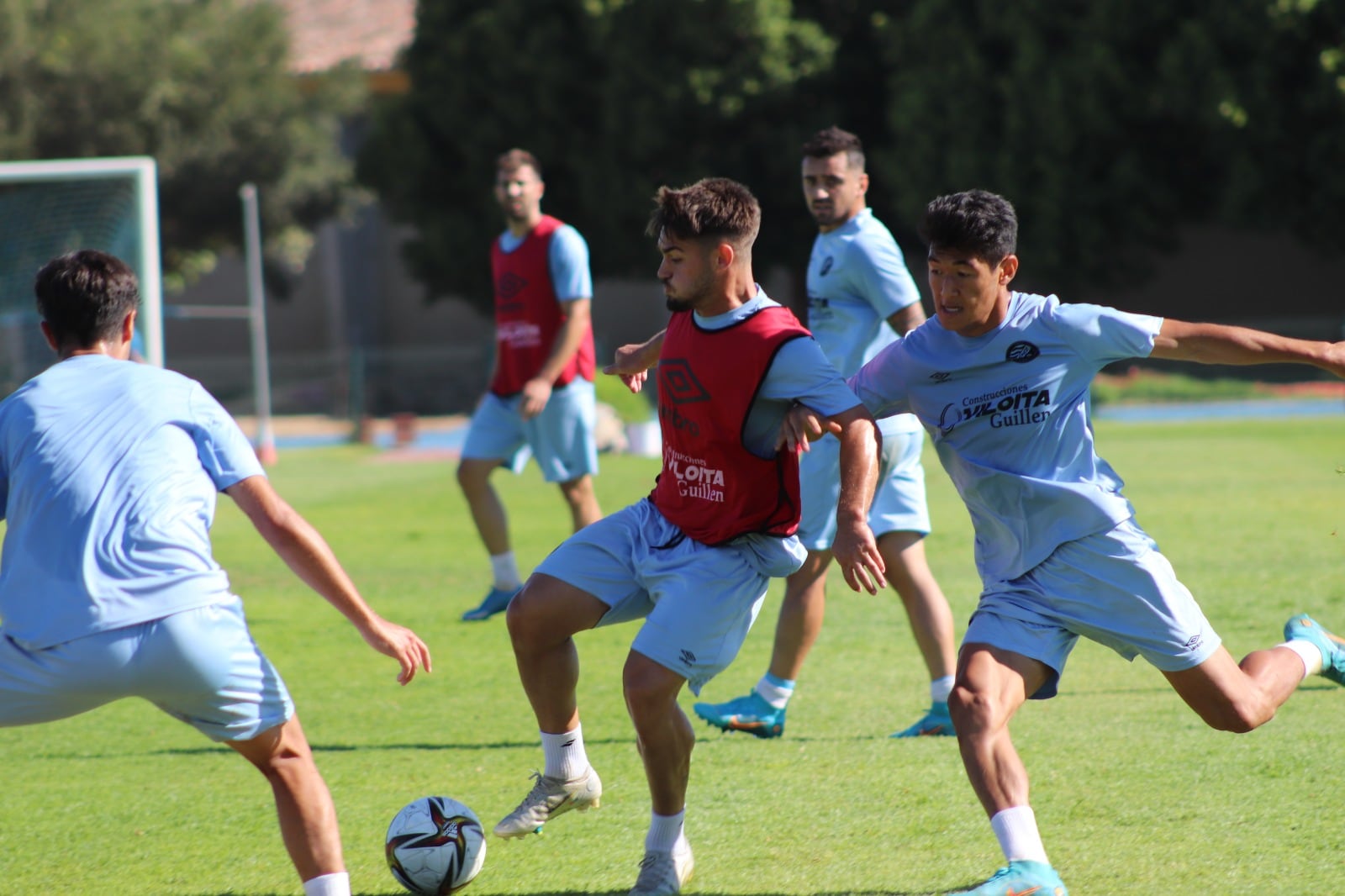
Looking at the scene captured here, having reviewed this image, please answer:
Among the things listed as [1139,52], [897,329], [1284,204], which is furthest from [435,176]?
[897,329]

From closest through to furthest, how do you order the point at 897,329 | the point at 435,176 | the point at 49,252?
the point at 897,329 < the point at 49,252 < the point at 435,176

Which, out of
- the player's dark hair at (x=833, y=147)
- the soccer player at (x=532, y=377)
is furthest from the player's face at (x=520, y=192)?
the player's dark hair at (x=833, y=147)

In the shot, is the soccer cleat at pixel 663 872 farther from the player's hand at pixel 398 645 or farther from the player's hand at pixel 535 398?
the player's hand at pixel 535 398

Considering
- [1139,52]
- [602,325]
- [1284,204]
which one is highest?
[1139,52]

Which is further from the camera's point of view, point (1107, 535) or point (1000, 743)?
point (1107, 535)

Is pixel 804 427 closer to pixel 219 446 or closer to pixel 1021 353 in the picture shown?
pixel 1021 353

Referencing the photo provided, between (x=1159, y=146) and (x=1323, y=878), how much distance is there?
22.5 m

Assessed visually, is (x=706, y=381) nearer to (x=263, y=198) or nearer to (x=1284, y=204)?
(x=1284, y=204)

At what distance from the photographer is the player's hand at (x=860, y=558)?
12.1ft

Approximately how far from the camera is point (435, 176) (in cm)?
2769

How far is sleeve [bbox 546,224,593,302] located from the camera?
27.7 ft

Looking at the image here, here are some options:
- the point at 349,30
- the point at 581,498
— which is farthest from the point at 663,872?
the point at 349,30

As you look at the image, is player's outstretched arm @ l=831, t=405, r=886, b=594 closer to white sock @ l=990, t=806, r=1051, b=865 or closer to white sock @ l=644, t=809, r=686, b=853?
white sock @ l=990, t=806, r=1051, b=865

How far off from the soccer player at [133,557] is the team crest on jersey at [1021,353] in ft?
5.94
